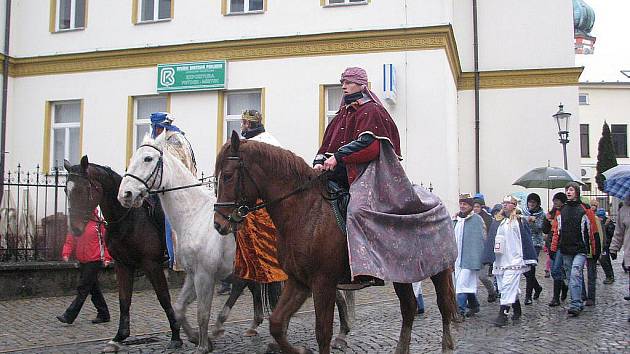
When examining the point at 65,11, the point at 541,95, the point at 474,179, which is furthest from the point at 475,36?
the point at 65,11

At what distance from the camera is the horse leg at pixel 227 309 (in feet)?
24.2

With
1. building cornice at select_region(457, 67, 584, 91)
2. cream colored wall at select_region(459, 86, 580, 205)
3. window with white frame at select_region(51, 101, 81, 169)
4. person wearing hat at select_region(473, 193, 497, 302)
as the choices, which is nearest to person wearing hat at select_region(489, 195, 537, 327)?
person wearing hat at select_region(473, 193, 497, 302)

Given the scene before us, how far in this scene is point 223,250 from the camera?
283 inches

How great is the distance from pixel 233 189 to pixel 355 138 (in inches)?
45.5

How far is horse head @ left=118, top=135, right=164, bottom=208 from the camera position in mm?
6777

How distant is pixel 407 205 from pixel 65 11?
16908 millimetres

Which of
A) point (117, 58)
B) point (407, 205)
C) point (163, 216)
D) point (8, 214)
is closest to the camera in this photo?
point (407, 205)

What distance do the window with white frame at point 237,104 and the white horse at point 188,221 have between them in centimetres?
1048

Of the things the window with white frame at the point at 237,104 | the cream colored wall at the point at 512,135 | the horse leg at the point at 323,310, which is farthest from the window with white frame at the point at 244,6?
the horse leg at the point at 323,310

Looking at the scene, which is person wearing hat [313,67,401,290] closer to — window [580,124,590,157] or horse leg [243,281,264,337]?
horse leg [243,281,264,337]

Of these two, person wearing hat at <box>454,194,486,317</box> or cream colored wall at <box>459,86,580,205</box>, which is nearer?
person wearing hat at <box>454,194,486,317</box>

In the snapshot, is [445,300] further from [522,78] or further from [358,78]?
[522,78]

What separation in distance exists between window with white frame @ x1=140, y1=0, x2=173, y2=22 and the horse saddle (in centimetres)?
1438

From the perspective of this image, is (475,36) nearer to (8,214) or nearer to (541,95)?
(541,95)
